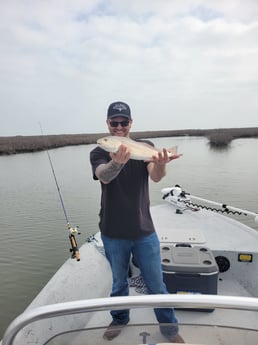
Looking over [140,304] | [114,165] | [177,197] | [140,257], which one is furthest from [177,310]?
[177,197]

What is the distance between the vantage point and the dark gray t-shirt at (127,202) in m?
2.20

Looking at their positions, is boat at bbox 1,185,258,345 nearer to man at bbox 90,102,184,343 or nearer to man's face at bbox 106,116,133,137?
man at bbox 90,102,184,343

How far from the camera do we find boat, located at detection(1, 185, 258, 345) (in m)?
1.14

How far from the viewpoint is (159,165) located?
2.09 meters

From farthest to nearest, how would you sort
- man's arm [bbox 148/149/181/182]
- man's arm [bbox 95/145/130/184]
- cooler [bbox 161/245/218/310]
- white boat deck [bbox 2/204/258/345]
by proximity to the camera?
1. cooler [bbox 161/245/218/310]
2. man's arm [bbox 148/149/181/182]
3. man's arm [bbox 95/145/130/184]
4. white boat deck [bbox 2/204/258/345]

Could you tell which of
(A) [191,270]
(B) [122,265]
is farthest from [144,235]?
(A) [191,270]

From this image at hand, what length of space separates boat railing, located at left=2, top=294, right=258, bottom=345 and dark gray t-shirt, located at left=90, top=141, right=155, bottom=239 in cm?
105

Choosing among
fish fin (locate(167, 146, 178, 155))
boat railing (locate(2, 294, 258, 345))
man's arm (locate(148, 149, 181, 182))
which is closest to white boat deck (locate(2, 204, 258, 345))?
boat railing (locate(2, 294, 258, 345))

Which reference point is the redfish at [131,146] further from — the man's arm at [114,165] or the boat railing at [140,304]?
the boat railing at [140,304]

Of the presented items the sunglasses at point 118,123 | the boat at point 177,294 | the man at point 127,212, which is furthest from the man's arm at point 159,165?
the boat at point 177,294

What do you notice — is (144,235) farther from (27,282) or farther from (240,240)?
(27,282)

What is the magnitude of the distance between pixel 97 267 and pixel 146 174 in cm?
176

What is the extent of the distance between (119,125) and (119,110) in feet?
0.40

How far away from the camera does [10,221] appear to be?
352 inches
